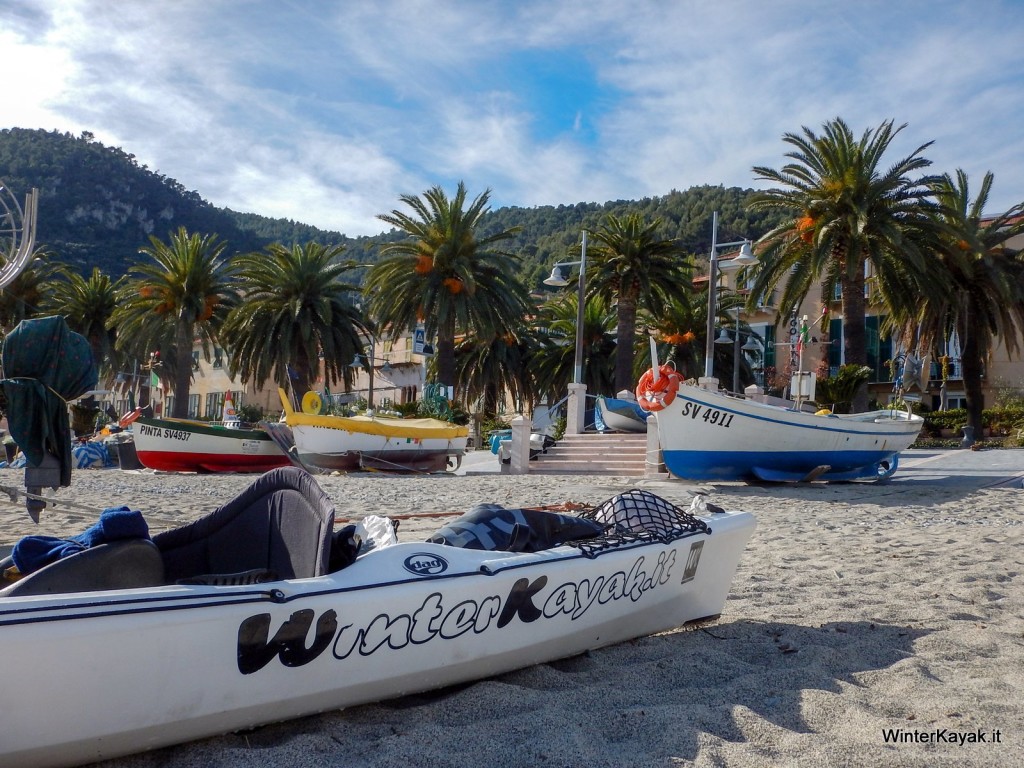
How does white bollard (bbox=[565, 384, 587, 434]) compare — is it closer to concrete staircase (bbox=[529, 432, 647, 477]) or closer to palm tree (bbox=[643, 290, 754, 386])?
concrete staircase (bbox=[529, 432, 647, 477])

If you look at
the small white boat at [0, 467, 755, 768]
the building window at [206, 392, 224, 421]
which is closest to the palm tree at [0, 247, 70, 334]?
the building window at [206, 392, 224, 421]

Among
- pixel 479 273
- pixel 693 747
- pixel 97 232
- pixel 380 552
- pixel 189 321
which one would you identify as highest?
pixel 97 232

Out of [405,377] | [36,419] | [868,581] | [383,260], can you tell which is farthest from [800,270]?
[405,377]

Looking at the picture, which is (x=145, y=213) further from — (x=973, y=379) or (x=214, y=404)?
(x=973, y=379)

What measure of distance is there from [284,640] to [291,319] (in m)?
27.0

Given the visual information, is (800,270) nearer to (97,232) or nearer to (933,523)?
(933,523)

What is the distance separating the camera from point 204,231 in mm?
84875

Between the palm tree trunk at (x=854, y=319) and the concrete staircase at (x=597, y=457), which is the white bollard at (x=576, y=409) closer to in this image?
the concrete staircase at (x=597, y=457)

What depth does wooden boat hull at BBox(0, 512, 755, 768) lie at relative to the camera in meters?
2.82

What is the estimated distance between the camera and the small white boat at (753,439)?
15047 millimetres

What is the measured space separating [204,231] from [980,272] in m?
73.9

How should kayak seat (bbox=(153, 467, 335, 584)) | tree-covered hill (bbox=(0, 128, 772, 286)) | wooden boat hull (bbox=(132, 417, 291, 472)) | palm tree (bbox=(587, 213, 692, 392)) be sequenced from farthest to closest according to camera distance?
tree-covered hill (bbox=(0, 128, 772, 286)) < palm tree (bbox=(587, 213, 692, 392)) < wooden boat hull (bbox=(132, 417, 291, 472)) < kayak seat (bbox=(153, 467, 335, 584))

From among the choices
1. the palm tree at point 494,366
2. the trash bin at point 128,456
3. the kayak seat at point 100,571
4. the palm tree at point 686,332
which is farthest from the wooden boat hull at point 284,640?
the palm tree at point 494,366

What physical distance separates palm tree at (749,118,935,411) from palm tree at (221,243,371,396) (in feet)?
46.9
